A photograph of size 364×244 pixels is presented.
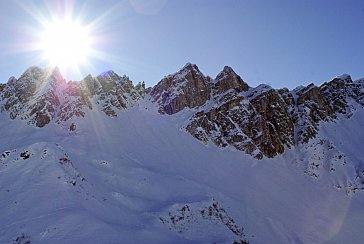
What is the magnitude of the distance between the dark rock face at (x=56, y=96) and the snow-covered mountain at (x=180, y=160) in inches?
9.7

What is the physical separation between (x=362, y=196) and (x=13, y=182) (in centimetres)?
5395

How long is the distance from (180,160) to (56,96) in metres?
25.4

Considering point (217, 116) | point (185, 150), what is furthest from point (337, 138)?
point (185, 150)

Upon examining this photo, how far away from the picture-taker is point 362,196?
6259cm

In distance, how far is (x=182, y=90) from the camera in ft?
258

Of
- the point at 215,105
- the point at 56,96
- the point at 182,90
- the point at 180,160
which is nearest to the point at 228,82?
the point at 215,105

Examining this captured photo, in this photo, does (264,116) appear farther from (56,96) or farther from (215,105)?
(56,96)

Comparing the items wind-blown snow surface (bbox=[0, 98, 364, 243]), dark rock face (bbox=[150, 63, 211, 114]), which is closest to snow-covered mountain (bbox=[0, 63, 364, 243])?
wind-blown snow surface (bbox=[0, 98, 364, 243])

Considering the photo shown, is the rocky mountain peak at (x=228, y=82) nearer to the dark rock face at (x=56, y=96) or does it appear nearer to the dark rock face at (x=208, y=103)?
the dark rock face at (x=208, y=103)

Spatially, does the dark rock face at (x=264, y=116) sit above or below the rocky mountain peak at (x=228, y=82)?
below

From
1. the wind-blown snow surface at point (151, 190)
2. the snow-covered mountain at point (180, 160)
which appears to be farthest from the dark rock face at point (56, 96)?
the wind-blown snow surface at point (151, 190)

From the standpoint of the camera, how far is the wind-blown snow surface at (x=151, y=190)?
29.6m

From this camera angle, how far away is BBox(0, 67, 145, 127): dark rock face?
61188 millimetres

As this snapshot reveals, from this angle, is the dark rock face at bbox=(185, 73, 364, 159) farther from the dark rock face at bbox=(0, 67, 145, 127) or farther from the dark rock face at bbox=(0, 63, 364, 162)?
the dark rock face at bbox=(0, 67, 145, 127)
